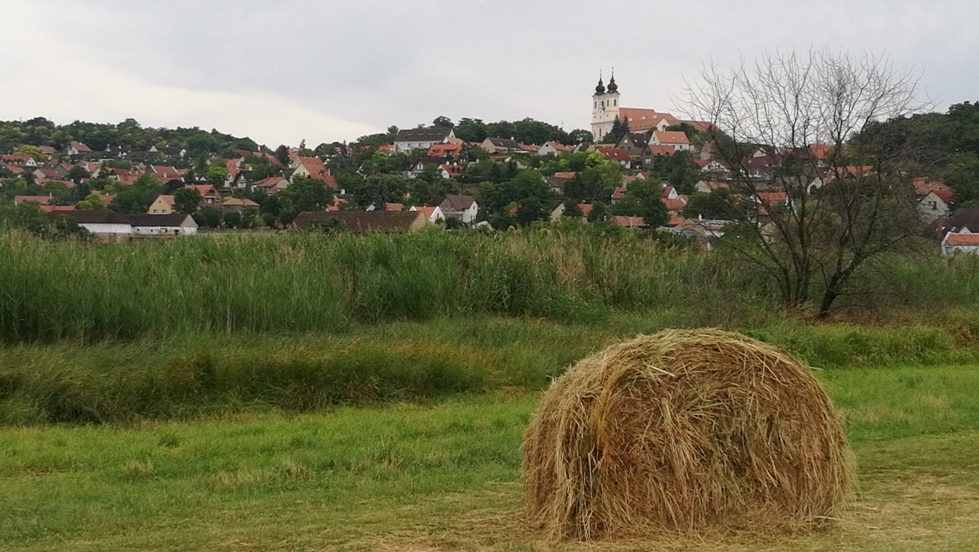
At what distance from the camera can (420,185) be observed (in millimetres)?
58156

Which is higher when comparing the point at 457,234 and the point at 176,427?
the point at 457,234

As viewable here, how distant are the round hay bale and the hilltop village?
49.7ft

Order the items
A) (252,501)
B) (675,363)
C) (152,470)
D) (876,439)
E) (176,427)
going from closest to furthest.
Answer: (675,363), (252,501), (152,470), (876,439), (176,427)

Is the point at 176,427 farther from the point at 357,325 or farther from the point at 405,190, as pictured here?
the point at 405,190

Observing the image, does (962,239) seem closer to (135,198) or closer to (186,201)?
(186,201)

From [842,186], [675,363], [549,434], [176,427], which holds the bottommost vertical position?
[176,427]

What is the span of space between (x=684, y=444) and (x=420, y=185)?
171 feet

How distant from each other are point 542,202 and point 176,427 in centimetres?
3705

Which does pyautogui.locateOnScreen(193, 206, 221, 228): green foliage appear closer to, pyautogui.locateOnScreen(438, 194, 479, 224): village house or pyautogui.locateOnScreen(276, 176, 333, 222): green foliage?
pyautogui.locateOnScreen(276, 176, 333, 222): green foliage

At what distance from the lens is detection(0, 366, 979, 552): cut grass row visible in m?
6.85

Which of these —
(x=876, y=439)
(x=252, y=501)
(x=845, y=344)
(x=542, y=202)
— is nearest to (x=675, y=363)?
(x=252, y=501)

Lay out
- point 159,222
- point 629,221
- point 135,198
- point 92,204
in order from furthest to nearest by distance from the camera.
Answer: point 135,198 < point 629,221 < point 92,204 < point 159,222

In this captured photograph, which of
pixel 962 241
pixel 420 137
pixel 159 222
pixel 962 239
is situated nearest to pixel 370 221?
pixel 159 222

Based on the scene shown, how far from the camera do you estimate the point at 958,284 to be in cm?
2497
